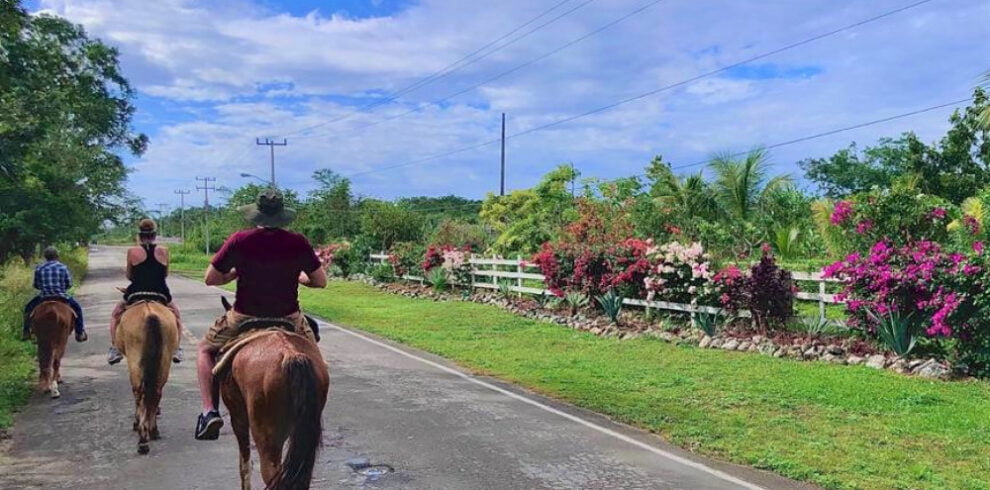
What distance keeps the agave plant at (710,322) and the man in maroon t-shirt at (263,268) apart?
964 cm

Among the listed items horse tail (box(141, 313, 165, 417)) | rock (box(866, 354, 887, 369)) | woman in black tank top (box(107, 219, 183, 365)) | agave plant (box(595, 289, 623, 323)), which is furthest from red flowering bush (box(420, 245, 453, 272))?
horse tail (box(141, 313, 165, 417))

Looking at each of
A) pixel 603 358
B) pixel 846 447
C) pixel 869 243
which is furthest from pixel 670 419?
pixel 869 243

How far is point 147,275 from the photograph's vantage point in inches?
283

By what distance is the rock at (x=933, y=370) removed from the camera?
9.53 meters

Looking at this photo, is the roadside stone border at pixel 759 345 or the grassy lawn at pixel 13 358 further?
the roadside stone border at pixel 759 345

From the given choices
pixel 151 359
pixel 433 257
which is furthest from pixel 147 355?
pixel 433 257

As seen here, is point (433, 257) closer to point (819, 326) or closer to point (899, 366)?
point (819, 326)

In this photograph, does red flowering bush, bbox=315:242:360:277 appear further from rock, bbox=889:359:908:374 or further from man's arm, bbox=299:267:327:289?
man's arm, bbox=299:267:327:289

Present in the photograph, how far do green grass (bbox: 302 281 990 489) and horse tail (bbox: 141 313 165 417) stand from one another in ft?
15.2

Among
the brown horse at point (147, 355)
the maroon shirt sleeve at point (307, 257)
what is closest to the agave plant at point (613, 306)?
the brown horse at point (147, 355)

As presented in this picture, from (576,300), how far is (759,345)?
541 centimetres

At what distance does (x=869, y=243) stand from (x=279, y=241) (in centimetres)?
1074

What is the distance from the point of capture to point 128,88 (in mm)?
33438

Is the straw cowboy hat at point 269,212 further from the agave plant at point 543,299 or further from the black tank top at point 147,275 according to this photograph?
the agave plant at point 543,299
